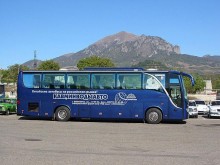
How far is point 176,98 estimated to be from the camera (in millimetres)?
24781

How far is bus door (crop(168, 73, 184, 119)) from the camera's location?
24688 mm

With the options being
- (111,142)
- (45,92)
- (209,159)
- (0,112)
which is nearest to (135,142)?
(111,142)

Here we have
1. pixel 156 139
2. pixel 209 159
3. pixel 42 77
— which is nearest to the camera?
pixel 209 159

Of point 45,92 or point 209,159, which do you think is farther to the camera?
point 45,92

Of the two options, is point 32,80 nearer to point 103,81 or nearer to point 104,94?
point 103,81

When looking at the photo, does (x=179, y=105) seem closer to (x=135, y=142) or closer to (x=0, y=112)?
(x=135, y=142)

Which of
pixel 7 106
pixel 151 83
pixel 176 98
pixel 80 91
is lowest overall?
pixel 7 106

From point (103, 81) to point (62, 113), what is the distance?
336cm

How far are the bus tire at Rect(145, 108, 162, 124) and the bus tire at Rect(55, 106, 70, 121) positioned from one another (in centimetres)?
504

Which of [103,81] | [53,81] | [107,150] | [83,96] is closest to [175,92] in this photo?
[103,81]

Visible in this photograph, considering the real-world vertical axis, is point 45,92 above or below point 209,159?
above

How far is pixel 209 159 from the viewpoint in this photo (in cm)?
1081

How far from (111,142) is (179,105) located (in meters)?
11.1

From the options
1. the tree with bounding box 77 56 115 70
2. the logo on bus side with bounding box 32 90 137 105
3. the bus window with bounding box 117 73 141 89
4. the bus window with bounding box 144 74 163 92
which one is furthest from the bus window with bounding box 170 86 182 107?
the tree with bounding box 77 56 115 70
